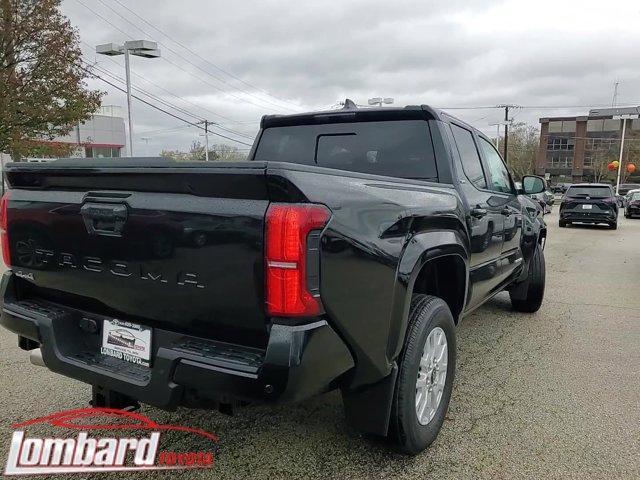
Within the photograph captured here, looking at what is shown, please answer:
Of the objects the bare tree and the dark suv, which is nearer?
the dark suv

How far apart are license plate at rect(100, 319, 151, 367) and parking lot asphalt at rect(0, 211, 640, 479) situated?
0.70 m

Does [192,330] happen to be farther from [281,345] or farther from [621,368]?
[621,368]

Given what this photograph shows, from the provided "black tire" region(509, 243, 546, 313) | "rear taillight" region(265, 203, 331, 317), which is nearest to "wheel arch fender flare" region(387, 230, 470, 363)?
"rear taillight" region(265, 203, 331, 317)

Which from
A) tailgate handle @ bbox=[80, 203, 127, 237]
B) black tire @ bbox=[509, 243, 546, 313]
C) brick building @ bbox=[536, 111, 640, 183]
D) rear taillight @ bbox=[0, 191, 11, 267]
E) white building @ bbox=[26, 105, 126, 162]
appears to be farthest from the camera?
brick building @ bbox=[536, 111, 640, 183]

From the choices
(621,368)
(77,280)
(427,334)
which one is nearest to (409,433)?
(427,334)

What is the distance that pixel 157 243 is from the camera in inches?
84.1

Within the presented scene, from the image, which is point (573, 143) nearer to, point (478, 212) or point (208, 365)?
point (478, 212)

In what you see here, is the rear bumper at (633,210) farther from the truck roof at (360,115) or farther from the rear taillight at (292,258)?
the rear taillight at (292,258)

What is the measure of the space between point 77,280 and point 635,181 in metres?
89.0

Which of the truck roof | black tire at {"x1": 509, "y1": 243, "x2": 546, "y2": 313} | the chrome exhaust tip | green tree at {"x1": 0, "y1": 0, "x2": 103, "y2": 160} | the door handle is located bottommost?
black tire at {"x1": 509, "y1": 243, "x2": 546, "y2": 313}

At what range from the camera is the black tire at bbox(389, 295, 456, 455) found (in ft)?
8.21

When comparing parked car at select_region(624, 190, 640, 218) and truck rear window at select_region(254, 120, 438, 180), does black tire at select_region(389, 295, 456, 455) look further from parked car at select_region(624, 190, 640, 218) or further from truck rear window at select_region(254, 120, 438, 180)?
parked car at select_region(624, 190, 640, 218)

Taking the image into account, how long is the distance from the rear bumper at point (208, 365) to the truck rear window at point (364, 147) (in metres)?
1.79

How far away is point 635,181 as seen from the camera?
7694 centimetres
